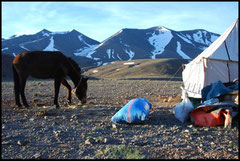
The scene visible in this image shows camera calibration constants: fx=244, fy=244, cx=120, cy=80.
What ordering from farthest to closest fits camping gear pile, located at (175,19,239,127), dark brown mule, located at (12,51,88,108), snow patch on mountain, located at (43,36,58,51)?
1. snow patch on mountain, located at (43,36,58,51)
2. dark brown mule, located at (12,51,88,108)
3. camping gear pile, located at (175,19,239,127)

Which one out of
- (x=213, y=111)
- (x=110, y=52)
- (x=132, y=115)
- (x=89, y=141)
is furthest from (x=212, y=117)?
(x=110, y=52)

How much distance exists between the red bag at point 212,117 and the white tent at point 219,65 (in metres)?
3.44

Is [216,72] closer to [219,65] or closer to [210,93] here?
[219,65]

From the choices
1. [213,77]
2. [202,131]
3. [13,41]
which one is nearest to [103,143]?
[202,131]

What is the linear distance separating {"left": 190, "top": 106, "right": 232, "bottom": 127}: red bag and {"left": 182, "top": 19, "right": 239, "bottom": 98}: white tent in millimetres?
3440

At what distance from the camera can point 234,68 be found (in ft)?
34.2

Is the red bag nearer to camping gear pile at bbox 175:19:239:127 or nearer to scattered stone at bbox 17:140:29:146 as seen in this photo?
camping gear pile at bbox 175:19:239:127

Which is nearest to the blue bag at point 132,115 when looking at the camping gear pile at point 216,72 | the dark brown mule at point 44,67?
the camping gear pile at point 216,72

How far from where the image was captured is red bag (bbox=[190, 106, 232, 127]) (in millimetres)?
6656

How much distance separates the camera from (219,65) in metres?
10.4

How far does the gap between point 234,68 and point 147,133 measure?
20.2 feet

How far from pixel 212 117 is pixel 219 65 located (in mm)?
4257

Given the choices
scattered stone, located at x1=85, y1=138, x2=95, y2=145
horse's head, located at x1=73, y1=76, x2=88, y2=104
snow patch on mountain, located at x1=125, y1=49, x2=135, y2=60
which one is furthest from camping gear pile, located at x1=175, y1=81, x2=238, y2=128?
snow patch on mountain, located at x1=125, y1=49, x2=135, y2=60

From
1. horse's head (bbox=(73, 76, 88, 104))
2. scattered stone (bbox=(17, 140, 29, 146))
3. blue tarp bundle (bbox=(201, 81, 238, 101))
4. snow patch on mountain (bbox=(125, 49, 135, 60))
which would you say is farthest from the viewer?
snow patch on mountain (bbox=(125, 49, 135, 60))
